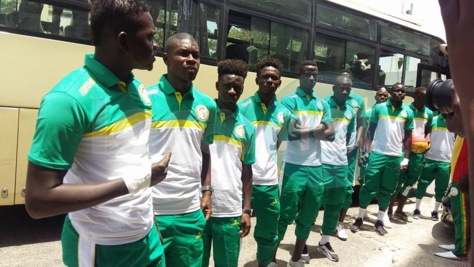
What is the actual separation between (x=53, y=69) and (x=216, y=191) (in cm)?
244

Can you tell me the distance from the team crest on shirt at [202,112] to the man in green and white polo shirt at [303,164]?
1494 mm

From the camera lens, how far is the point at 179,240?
2.23 metres

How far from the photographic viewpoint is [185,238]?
2.25 metres

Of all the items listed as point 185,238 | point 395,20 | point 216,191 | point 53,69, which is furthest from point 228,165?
point 395,20

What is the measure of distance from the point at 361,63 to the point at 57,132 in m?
5.99

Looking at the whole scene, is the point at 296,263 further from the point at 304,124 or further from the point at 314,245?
the point at 304,124

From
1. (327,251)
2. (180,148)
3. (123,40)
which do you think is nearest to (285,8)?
(327,251)

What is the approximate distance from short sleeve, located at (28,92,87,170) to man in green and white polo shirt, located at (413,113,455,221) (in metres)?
6.20

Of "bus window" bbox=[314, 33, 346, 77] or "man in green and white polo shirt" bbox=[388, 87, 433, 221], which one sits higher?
"bus window" bbox=[314, 33, 346, 77]

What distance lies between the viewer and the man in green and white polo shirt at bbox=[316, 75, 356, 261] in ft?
14.4

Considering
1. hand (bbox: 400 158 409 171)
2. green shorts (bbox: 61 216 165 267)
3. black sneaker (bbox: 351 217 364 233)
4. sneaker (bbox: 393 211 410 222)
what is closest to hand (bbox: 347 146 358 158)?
hand (bbox: 400 158 409 171)

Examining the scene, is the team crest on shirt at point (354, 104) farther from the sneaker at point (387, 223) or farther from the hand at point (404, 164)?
the sneaker at point (387, 223)

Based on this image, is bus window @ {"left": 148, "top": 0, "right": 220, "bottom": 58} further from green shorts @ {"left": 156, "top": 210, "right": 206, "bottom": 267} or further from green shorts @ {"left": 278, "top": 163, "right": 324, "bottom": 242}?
green shorts @ {"left": 156, "top": 210, "right": 206, "bottom": 267}

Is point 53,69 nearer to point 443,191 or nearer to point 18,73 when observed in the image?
point 18,73
